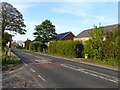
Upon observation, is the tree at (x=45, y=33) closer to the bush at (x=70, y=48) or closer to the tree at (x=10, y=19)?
the tree at (x=10, y=19)

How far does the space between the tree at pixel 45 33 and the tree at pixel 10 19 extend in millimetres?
4934

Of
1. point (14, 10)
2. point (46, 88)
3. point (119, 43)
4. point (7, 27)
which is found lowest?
point (46, 88)

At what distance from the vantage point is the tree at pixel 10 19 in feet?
220

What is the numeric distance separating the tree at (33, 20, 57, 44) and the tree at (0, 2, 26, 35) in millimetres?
4934

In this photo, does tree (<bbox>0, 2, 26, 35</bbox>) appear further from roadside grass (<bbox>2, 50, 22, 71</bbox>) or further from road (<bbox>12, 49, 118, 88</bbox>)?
road (<bbox>12, 49, 118, 88</bbox>)

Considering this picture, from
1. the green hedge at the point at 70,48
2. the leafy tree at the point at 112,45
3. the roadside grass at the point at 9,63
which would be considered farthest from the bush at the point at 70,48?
the roadside grass at the point at 9,63

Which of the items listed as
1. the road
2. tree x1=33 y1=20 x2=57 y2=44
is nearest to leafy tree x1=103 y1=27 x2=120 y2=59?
the road

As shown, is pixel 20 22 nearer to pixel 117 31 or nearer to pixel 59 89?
pixel 117 31

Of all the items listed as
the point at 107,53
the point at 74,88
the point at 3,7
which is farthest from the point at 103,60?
the point at 3,7

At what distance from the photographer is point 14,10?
231 feet

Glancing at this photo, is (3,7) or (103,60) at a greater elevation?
(3,7)

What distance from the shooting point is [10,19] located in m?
70.9

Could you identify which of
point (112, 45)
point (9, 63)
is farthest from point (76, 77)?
point (9, 63)

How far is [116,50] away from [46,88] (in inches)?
Result: 722
